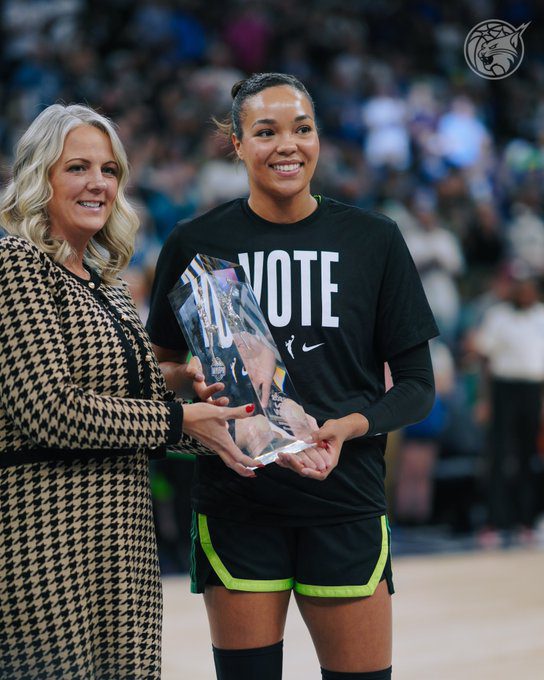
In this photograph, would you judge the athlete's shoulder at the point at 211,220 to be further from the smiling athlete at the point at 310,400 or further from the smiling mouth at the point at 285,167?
the smiling mouth at the point at 285,167

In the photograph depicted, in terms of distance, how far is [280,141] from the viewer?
6.68ft

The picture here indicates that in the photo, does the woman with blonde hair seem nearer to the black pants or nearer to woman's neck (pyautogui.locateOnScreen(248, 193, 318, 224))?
woman's neck (pyautogui.locateOnScreen(248, 193, 318, 224))

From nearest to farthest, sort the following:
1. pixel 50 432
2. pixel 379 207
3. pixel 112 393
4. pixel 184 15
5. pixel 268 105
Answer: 1. pixel 50 432
2. pixel 112 393
3. pixel 268 105
4. pixel 379 207
5. pixel 184 15

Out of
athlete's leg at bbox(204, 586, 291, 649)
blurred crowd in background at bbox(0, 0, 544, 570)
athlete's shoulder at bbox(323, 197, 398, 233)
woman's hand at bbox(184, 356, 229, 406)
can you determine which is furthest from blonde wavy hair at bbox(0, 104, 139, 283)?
blurred crowd in background at bbox(0, 0, 544, 570)

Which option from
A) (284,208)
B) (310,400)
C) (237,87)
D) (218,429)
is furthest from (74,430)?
(237,87)

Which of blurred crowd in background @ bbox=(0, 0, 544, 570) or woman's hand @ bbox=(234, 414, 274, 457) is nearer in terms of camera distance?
woman's hand @ bbox=(234, 414, 274, 457)

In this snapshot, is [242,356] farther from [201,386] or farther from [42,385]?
[42,385]

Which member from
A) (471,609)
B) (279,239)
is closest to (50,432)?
(279,239)

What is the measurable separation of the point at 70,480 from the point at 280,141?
2.40ft

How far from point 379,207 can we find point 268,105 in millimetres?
6085

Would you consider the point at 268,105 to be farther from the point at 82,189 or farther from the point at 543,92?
the point at 543,92

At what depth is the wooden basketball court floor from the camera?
384cm

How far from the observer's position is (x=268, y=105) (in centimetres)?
205

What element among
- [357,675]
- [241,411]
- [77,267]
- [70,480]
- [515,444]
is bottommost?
[515,444]
